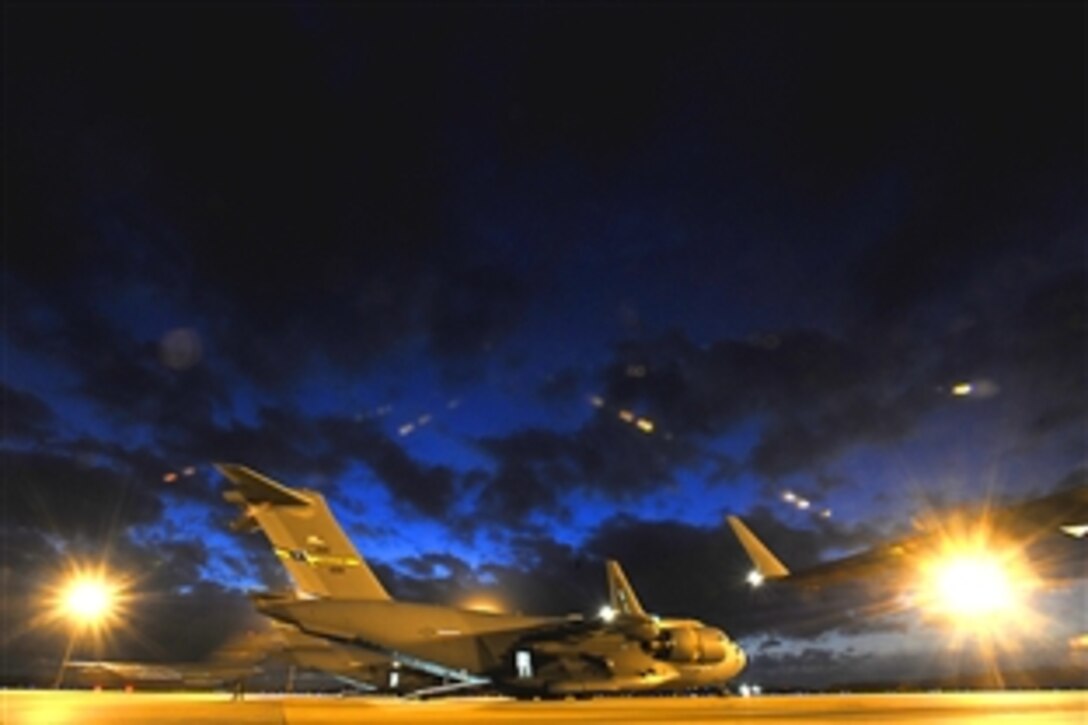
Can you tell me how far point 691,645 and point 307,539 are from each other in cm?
1477

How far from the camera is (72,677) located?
3872 cm

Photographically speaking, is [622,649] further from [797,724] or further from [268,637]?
[797,724]

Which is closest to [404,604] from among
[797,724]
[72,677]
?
[797,724]

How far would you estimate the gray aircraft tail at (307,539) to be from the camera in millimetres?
24531

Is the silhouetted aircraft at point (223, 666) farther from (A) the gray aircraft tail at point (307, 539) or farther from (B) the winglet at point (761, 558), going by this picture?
(B) the winglet at point (761, 558)

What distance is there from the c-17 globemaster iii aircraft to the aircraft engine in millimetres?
42

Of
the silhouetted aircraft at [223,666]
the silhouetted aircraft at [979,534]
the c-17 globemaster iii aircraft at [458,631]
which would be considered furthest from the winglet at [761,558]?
the silhouetted aircraft at [223,666]

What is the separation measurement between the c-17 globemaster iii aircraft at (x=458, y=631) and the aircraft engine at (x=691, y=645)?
1.7 inches

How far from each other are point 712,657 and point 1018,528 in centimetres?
1813

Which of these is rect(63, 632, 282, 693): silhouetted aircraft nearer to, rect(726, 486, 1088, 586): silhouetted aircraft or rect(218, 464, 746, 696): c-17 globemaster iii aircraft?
rect(218, 464, 746, 696): c-17 globemaster iii aircraft

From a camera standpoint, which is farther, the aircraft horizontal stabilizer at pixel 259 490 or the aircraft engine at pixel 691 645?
the aircraft engine at pixel 691 645

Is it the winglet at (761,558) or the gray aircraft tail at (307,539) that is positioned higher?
the gray aircraft tail at (307,539)

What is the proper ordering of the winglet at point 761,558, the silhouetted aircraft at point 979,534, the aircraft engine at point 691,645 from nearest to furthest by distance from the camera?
1. the silhouetted aircraft at point 979,534
2. the winglet at point 761,558
3. the aircraft engine at point 691,645

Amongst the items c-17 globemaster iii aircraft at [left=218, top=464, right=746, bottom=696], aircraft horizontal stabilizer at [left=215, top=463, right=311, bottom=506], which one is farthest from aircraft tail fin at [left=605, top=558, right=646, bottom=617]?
aircraft horizontal stabilizer at [left=215, top=463, right=311, bottom=506]
